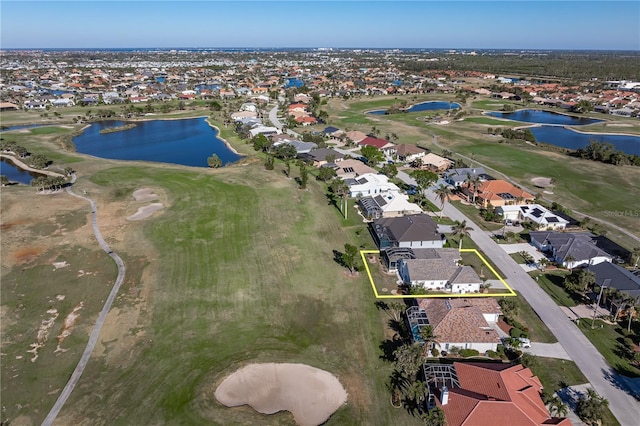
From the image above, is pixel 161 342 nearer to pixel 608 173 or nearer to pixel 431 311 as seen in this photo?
pixel 431 311

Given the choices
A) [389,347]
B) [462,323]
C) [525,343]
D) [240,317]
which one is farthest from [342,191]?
[525,343]

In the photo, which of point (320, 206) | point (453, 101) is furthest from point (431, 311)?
point (453, 101)

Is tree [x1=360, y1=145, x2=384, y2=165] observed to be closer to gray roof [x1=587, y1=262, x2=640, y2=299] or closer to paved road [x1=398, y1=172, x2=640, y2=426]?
paved road [x1=398, y1=172, x2=640, y2=426]

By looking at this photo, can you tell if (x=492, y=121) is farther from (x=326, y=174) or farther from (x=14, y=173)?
(x=14, y=173)

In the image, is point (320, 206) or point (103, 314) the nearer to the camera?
point (103, 314)

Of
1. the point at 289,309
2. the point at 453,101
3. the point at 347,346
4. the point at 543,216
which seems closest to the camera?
the point at 347,346

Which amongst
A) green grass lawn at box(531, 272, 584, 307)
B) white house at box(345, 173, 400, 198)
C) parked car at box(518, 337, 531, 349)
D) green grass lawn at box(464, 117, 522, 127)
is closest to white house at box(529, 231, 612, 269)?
green grass lawn at box(531, 272, 584, 307)

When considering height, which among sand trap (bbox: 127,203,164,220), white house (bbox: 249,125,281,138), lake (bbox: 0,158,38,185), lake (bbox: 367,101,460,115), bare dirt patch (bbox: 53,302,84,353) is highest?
lake (bbox: 367,101,460,115)
